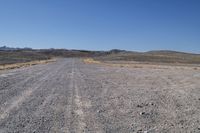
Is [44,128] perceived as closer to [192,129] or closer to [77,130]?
[77,130]

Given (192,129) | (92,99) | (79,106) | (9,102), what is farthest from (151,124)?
(9,102)

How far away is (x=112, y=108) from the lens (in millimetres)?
11430

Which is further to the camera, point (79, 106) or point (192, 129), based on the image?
point (79, 106)

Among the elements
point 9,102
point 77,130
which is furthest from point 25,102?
point 77,130

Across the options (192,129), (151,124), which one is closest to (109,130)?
(151,124)

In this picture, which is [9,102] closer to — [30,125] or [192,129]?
[30,125]

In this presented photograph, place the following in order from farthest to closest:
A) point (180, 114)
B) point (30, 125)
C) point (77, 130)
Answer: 1. point (180, 114)
2. point (30, 125)
3. point (77, 130)

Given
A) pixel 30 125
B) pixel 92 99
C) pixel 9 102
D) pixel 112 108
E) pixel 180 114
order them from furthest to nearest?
1. pixel 92 99
2. pixel 9 102
3. pixel 112 108
4. pixel 180 114
5. pixel 30 125

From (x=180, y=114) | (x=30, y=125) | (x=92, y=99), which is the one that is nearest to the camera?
(x=30, y=125)

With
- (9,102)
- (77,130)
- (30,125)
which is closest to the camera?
(77,130)

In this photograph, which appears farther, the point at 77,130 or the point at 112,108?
the point at 112,108

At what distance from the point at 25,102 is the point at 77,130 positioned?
213 inches

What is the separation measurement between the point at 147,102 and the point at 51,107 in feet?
12.2

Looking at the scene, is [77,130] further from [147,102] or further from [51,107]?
[147,102]
